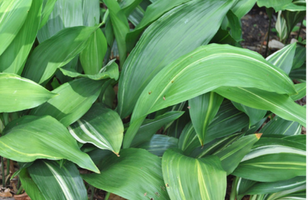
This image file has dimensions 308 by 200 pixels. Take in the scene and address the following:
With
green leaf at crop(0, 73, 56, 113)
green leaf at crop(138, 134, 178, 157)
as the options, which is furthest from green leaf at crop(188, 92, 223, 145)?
green leaf at crop(0, 73, 56, 113)

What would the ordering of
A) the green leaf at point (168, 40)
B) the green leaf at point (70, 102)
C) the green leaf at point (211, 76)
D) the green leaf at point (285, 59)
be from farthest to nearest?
1. the green leaf at point (285, 59)
2. the green leaf at point (168, 40)
3. the green leaf at point (70, 102)
4. the green leaf at point (211, 76)

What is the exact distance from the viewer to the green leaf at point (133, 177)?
1.09 meters

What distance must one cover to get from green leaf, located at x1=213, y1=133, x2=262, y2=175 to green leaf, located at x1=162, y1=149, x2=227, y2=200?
0.11 m

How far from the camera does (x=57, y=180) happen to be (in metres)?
1.15

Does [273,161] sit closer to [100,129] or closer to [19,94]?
[100,129]

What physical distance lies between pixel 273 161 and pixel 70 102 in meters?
0.85

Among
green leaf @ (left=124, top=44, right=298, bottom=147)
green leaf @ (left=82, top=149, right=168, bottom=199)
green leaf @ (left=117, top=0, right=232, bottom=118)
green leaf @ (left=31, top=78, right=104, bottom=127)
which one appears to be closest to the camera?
green leaf @ (left=124, top=44, right=298, bottom=147)

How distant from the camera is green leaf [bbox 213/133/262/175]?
123 centimetres

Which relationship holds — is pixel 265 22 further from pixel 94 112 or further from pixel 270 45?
pixel 94 112

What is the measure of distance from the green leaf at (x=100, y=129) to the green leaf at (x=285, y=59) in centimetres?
81

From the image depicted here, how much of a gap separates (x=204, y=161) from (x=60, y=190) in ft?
1.76

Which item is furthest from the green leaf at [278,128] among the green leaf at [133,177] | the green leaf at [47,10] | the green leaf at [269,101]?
the green leaf at [47,10]

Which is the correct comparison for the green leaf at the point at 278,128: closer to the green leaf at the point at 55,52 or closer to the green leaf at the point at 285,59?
the green leaf at the point at 285,59

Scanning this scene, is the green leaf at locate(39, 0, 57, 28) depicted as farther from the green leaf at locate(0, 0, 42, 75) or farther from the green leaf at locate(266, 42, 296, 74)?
the green leaf at locate(266, 42, 296, 74)
